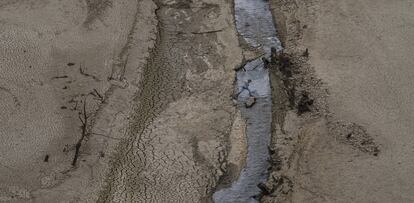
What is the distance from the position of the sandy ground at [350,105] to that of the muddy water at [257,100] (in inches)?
10.0

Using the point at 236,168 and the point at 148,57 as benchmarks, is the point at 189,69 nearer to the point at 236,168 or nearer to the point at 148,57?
the point at 148,57

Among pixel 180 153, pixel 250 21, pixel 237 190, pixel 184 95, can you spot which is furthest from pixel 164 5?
pixel 237 190

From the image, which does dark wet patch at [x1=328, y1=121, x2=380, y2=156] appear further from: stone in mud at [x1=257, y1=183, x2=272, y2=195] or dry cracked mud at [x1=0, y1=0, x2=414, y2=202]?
stone in mud at [x1=257, y1=183, x2=272, y2=195]

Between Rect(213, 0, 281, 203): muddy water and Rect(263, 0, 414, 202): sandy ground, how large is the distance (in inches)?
10.0

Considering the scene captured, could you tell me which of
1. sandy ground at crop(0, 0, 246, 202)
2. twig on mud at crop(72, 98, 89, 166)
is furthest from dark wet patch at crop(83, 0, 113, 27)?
twig on mud at crop(72, 98, 89, 166)

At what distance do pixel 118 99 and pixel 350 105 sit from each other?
12.4 ft

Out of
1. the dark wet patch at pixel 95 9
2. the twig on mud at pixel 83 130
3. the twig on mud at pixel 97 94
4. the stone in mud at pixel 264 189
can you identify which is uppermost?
the dark wet patch at pixel 95 9

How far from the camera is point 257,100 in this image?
1065cm

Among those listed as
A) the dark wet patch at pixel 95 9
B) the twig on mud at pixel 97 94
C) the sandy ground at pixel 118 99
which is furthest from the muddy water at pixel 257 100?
the dark wet patch at pixel 95 9

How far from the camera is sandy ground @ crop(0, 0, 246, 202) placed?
9.06 metres

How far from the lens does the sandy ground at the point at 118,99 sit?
29.7 feet

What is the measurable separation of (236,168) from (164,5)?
472 cm

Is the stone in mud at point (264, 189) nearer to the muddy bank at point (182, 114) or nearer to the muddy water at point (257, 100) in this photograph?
the muddy water at point (257, 100)

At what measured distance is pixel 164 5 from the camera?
12.8m
